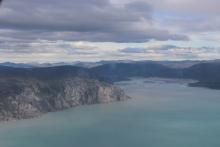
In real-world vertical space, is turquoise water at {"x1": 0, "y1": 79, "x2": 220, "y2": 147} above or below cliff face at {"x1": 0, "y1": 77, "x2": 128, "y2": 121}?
below

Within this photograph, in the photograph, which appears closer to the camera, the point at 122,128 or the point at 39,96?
the point at 122,128

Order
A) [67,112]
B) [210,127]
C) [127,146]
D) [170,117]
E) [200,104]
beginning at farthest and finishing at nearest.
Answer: [200,104], [67,112], [170,117], [210,127], [127,146]

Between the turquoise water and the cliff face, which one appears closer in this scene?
the turquoise water

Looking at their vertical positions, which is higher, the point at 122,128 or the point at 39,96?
the point at 39,96

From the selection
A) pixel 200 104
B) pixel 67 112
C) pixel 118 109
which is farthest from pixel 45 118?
pixel 200 104

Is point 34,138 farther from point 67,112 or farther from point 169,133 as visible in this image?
point 67,112
